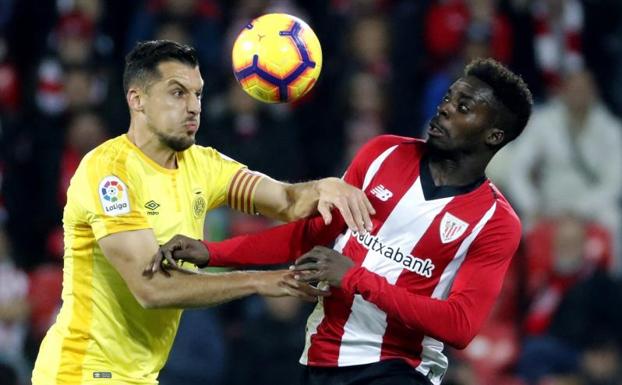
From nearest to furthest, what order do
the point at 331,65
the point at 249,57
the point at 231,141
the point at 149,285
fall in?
1. the point at 149,285
2. the point at 249,57
3. the point at 231,141
4. the point at 331,65

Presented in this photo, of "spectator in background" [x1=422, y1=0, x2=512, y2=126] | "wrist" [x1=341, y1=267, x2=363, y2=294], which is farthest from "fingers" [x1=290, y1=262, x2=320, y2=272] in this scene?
"spectator in background" [x1=422, y1=0, x2=512, y2=126]

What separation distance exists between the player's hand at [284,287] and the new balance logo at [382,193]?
540 mm

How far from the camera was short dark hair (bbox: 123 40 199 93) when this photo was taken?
5.93 metres

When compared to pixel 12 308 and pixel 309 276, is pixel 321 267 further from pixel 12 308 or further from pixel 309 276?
pixel 12 308

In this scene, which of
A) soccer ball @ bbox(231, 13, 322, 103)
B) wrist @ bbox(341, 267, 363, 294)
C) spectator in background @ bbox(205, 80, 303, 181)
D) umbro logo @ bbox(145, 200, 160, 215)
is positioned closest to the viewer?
wrist @ bbox(341, 267, 363, 294)

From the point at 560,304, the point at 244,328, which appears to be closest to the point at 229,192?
the point at 244,328

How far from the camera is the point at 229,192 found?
6258 millimetres

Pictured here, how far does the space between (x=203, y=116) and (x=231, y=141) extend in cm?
42

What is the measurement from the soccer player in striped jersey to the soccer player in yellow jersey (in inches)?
6.0

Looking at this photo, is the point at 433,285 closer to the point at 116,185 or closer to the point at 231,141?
the point at 116,185

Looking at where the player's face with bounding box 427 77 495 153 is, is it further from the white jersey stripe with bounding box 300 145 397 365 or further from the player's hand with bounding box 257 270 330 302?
the player's hand with bounding box 257 270 330 302

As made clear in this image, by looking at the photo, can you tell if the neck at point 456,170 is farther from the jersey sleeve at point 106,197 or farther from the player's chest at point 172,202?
the jersey sleeve at point 106,197

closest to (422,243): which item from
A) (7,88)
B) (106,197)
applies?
(106,197)

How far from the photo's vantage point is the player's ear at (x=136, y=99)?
235 inches
